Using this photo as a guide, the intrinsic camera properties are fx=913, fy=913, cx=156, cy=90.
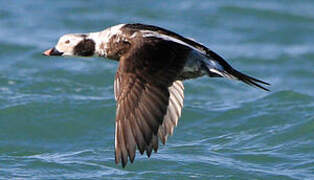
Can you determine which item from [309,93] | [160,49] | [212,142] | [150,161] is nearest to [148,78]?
[160,49]

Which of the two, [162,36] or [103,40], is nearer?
[162,36]

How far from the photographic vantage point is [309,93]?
9.82 meters

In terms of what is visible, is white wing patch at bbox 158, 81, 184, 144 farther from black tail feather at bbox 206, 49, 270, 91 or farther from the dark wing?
black tail feather at bbox 206, 49, 270, 91

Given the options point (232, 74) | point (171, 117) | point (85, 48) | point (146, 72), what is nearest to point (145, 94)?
point (146, 72)

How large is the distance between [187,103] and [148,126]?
139 inches

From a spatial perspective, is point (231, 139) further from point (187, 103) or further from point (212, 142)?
point (187, 103)

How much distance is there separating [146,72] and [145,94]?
15cm

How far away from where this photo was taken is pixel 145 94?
5984 millimetres

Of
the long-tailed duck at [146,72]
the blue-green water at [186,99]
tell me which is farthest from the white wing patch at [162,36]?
the blue-green water at [186,99]

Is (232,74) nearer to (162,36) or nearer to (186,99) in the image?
(162,36)

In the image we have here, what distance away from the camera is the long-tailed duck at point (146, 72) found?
19.3ft

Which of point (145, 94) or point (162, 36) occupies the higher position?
point (162, 36)

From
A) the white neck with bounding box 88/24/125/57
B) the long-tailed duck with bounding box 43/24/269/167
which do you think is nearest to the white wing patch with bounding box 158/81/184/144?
the long-tailed duck with bounding box 43/24/269/167

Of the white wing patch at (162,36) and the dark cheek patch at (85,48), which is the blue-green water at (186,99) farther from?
the white wing patch at (162,36)
